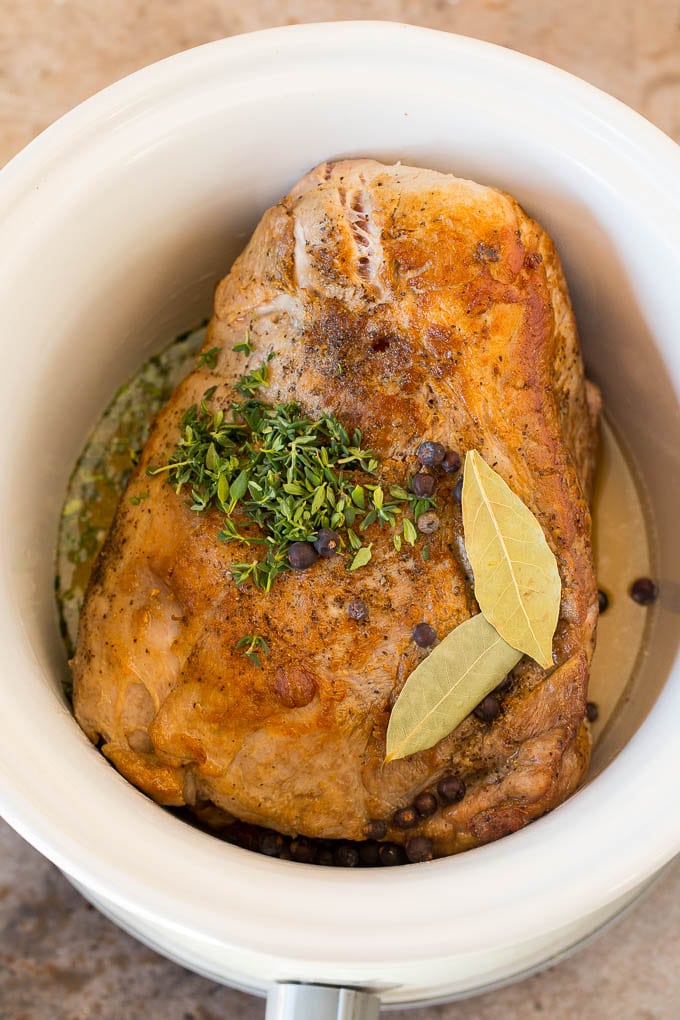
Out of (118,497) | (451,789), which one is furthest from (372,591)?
(118,497)

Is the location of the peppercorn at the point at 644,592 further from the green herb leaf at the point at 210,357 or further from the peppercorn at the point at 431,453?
the green herb leaf at the point at 210,357

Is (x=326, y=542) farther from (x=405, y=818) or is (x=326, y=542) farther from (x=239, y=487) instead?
(x=405, y=818)

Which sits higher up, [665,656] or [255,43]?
[255,43]

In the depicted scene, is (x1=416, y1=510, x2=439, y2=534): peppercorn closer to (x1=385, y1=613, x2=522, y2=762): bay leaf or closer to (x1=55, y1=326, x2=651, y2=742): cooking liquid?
(x1=385, y1=613, x2=522, y2=762): bay leaf

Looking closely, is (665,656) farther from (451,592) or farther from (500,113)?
(500,113)

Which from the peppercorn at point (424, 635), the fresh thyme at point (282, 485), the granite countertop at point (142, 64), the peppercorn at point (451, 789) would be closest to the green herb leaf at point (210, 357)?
the fresh thyme at point (282, 485)

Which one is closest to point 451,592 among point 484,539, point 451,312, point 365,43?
point 484,539
